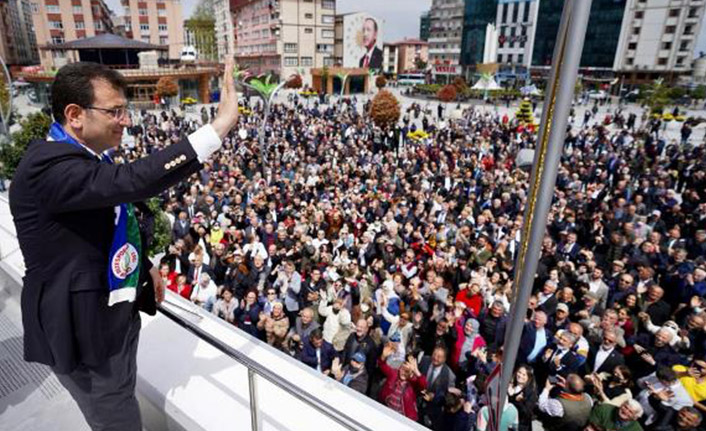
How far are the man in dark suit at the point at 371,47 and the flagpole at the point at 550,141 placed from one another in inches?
2704

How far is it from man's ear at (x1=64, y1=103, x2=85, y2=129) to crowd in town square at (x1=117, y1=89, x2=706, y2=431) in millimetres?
1569

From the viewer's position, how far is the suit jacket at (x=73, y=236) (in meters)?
1.27

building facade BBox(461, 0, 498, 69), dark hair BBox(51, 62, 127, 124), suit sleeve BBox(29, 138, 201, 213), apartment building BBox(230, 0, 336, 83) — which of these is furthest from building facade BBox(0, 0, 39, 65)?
suit sleeve BBox(29, 138, 201, 213)

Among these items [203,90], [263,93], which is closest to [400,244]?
[263,93]

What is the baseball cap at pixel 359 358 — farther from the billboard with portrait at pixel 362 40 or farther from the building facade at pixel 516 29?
the building facade at pixel 516 29

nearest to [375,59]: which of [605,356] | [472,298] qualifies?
[472,298]

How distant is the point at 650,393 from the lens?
13.7 feet

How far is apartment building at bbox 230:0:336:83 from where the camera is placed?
59594 mm

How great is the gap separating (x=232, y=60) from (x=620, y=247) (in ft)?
28.6

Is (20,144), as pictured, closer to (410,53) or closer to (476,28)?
(476,28)

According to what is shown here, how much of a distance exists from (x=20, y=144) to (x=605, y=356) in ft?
45.8

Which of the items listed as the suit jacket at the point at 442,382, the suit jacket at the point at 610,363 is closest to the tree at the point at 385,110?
the suit jacket at the point at 610,363

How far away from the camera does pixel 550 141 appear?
1213 millimetres

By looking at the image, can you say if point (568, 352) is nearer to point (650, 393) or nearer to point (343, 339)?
point (650, 393)
